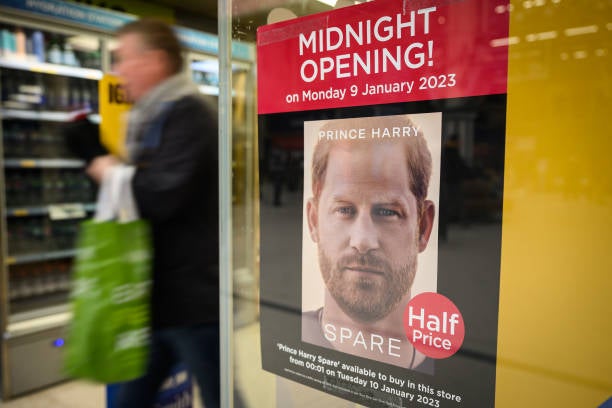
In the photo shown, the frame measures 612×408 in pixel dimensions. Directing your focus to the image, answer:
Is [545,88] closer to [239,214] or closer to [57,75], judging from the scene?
[239,214]

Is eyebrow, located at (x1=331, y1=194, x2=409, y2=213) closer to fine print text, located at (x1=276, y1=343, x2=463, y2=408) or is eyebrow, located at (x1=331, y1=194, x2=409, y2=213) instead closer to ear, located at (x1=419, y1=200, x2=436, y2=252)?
ear, located at (x1=419, y1=200, x2=436, y2=252)

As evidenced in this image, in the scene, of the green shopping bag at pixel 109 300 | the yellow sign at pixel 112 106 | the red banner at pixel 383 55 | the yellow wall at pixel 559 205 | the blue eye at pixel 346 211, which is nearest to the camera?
the yellow wall at pixel 559 205

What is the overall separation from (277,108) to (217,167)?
41 centimetres

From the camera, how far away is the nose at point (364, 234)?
1.20 m

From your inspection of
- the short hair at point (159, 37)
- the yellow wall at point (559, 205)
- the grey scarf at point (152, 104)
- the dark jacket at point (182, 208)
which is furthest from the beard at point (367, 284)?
the short hair at point (159, 37)

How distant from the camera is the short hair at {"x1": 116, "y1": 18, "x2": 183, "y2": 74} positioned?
5.62 ft

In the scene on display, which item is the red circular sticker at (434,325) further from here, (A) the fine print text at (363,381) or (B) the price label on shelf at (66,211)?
(B) the price label on shelf at (66,211)

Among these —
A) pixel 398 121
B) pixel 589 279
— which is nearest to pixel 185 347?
pixel 398 121

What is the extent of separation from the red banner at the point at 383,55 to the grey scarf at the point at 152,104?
0.40 m

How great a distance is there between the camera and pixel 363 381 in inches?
49.3

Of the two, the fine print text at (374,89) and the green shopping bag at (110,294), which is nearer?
the fine print text at (374,89)

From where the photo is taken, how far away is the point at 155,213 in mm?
1562

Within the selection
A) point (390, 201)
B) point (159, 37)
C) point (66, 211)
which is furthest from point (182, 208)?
point (66, 211)

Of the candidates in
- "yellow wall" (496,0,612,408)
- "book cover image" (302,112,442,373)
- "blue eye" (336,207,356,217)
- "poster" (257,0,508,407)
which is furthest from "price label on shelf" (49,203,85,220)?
"yellow wall" (496,0,612,408)
